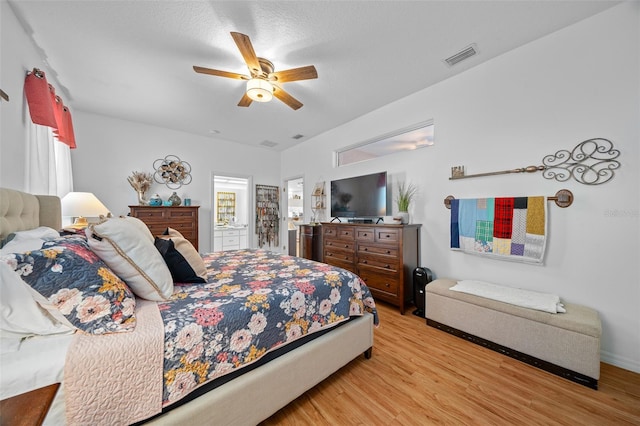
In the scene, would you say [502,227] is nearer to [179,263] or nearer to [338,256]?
[338,256]

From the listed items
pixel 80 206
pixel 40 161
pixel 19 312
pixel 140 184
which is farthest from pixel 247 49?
pixel 140 184

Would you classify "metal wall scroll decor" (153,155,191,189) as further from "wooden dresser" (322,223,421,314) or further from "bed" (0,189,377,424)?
"wooden dresser" (322,223,421,314)

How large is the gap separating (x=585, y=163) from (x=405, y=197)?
1578 millimetres

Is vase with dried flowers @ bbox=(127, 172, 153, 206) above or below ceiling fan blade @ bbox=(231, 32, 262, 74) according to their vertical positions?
below

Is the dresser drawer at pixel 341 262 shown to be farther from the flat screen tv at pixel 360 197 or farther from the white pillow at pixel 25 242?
the white pillow at pixel 25 242

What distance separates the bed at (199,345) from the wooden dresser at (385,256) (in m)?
1.02

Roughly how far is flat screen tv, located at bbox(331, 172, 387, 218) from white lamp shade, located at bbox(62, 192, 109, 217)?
327 centimetres

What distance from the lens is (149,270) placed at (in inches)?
49.0

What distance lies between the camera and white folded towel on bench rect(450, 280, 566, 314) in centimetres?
180

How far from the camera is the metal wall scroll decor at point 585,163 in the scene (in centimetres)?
182

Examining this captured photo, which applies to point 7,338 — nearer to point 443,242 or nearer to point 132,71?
point 132,71

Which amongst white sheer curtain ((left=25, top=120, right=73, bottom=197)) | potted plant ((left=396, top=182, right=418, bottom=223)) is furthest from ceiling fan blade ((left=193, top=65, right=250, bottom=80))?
potted plant ((left=396, top=182, right=418, bottom=223))

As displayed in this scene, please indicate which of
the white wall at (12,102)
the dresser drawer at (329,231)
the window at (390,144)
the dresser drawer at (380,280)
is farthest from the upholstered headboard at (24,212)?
the window at (390,144)

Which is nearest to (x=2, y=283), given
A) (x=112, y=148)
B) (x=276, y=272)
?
(x=276, y=272)
